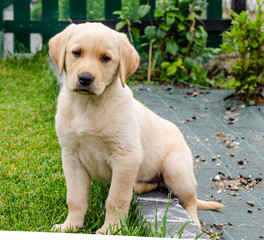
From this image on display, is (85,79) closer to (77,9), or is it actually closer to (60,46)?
(60,46)

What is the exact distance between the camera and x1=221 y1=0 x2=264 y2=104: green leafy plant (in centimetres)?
587

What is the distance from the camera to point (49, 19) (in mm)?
7988

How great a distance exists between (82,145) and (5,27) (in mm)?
6105

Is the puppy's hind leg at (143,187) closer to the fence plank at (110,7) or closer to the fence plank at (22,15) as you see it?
the fence plank at (110,7)

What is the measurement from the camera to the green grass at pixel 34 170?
109 inches

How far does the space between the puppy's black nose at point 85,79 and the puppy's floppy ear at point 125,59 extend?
0.27 metres

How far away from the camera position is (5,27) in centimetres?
812

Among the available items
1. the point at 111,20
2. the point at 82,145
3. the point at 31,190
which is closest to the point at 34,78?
the point at 111,20

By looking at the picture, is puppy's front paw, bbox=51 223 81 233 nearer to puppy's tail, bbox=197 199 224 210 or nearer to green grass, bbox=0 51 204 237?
green grass, bbox=0 51 204 237

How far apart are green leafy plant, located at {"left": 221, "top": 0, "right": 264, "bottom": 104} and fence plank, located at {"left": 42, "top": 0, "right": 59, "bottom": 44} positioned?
332cm

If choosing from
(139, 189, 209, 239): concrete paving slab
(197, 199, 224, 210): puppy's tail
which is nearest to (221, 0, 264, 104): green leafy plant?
(197, 199, 224, 210): puppy's tail

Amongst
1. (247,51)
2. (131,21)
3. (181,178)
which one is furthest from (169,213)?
(131,21)

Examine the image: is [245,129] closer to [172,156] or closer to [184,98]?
[184,98]

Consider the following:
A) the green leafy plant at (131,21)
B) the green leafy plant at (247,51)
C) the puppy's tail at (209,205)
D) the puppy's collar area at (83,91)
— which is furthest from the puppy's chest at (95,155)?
the green leafy plant at (131,21)
